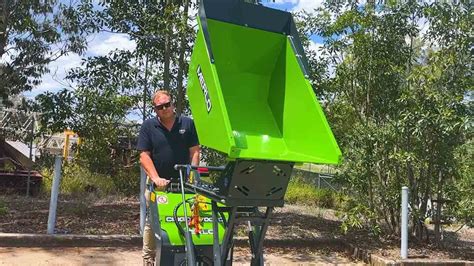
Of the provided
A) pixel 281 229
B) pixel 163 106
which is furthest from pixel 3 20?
pixel 281 229

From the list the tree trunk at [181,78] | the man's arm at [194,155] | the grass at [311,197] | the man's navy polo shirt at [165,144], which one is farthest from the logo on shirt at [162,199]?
the grass at [311,197]

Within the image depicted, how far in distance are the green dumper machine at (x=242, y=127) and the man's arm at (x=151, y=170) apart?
0.49 ft

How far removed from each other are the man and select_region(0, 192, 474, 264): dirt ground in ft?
8.04

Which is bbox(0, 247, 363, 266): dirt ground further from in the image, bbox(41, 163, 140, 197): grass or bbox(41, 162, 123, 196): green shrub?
bbox(41, 162, 123, 196): green shrub

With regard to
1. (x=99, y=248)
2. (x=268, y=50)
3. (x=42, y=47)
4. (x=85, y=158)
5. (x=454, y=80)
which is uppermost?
(x=42, y=47)

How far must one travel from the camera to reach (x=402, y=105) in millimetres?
7719

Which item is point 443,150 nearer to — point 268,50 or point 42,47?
point 268,50

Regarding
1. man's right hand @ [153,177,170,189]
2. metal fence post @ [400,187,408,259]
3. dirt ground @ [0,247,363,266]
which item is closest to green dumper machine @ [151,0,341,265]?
man's right hand @ [153,177,170,189]

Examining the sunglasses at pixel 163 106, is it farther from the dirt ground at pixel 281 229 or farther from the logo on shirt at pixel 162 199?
the dirt ground at pixel 281 229

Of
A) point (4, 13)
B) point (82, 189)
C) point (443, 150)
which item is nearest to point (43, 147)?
point (82, 189)

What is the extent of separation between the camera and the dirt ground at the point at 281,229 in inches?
297

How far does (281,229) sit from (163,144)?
4221mm

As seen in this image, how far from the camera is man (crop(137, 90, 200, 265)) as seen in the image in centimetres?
471

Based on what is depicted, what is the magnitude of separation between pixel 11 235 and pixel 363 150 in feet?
16.5
